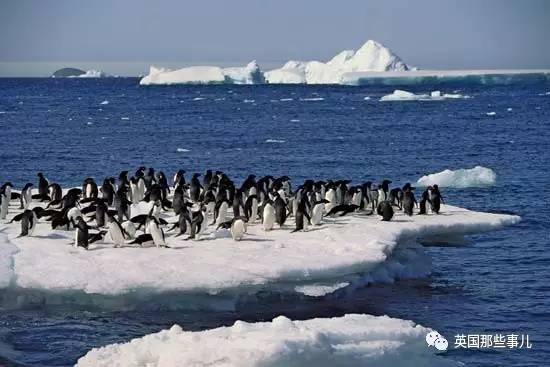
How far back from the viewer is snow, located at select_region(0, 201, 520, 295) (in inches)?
620

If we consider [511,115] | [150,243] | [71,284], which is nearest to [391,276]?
[150,243]

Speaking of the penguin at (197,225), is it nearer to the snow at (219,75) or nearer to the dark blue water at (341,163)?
the dark blue water at (341,163)

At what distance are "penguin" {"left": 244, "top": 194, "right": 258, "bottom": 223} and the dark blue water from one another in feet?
11.6

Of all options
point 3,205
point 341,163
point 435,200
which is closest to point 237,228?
point 435,200

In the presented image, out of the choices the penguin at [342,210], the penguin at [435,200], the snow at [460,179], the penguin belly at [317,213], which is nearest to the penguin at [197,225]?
the penguin belly at [317,213]

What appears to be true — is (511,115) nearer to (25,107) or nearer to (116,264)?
(25,107)

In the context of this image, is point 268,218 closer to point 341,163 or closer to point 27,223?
point 27,223

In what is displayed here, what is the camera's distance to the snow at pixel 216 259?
1576 centimetres

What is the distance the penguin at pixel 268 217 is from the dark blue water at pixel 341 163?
8.72 ft

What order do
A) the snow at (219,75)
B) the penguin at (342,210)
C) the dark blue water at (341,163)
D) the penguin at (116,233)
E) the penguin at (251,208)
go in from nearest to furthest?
the dark blue water at (341,163), the penguin at (116,233), the penguin at (251,208), the penguin at (342,210), the snow at (219,75)

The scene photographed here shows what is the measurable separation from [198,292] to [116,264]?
65.1 inches

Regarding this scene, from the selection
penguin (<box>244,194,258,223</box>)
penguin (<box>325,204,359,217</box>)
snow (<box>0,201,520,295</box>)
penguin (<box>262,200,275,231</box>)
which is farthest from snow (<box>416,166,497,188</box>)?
penguin (<box>262,200,275,231</box>)

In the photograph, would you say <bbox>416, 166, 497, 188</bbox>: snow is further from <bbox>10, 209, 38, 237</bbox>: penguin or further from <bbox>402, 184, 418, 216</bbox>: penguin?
<bbox>10, 209, 38, 237</bbox>: penguin

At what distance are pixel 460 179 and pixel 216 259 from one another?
16.8m
